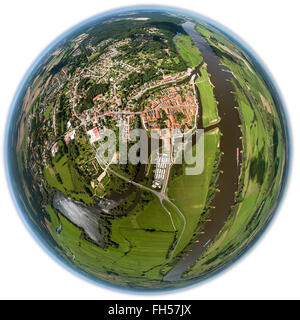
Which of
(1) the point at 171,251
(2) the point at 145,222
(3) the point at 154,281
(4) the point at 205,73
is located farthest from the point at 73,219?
(4) the point at 205,73

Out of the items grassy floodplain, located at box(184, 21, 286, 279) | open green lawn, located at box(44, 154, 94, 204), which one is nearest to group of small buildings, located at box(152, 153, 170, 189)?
open green lawn, located at box(44, 154, 94, 204)

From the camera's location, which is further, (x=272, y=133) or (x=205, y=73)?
(x=272, y=133)

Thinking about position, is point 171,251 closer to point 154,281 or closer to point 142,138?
point 154,281

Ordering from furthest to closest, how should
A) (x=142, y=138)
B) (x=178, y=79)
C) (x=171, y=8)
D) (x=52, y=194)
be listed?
(x=171, y=8) → (x=52, y=194) → (x=178, y=79) → (x=142, y=138)

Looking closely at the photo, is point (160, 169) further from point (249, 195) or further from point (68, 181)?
point (249, 195)

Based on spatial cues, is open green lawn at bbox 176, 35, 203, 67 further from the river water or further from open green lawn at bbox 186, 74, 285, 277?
open green lawn at bbox 186, 74, 285, 277
